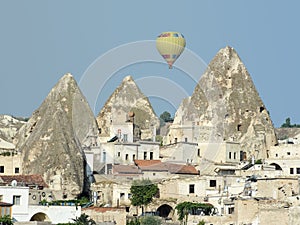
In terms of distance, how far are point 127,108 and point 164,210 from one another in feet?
92.1

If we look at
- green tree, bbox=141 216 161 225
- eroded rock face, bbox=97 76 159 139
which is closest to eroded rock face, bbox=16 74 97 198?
eroded rock face, bbox=97 76 159 139

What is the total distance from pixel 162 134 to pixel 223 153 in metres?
19.6

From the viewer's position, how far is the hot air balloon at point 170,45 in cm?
11362

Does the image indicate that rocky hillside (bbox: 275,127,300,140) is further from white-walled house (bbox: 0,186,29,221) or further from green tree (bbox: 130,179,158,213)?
white-walled house (bbox: 0,186,29,221)

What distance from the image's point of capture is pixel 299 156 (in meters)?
104

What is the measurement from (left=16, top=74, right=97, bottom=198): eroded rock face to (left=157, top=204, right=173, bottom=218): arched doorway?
20.2ft

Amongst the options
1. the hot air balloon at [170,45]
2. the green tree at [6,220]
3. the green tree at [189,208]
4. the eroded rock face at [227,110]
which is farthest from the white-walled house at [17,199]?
the hot air balloon at [170,45]

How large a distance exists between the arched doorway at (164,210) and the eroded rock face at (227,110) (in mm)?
16147

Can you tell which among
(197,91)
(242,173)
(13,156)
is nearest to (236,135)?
(197,91)

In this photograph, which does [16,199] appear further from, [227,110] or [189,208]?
[227,110]

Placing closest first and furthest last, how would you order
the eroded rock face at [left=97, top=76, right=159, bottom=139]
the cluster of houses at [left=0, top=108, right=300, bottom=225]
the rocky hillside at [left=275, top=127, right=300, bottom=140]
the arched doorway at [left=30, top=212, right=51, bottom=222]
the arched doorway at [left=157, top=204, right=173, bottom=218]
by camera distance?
the cluster of houses at [left=0, top=108, right=300, bottom=225], the arched doorway at [left=30, top=212, right=51, bottom=222], the arched doorway at [left=157, top=204, right=173, bottom=218], the eroded rock face at [left=97, top=76, right=159, bottom=139], the rocky hillside at [left=275, top=127, right=300, bottom=140]

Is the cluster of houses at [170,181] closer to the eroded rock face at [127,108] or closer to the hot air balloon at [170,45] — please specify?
A: the eroded rock face at [127,108]

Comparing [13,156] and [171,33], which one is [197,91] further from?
[13,156]

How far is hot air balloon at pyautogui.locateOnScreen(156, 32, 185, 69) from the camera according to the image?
11362 cm
